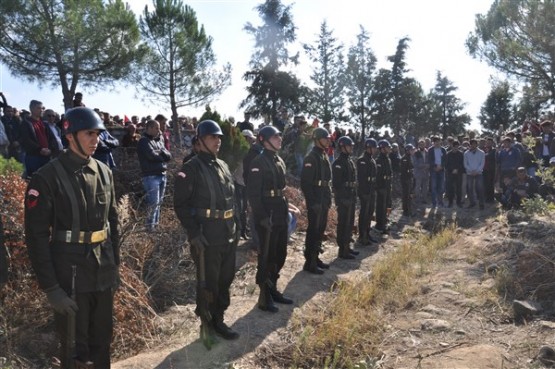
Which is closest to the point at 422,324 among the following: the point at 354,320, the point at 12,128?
the point at 354,320

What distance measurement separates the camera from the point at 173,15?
20312 mm

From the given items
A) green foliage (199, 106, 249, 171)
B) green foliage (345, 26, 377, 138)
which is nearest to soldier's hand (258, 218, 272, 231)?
green foliage (199, 106, 249, 171)

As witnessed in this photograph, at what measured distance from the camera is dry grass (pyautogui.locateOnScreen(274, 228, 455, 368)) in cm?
464

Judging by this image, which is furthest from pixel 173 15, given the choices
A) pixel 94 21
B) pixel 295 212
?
pixel 295 212

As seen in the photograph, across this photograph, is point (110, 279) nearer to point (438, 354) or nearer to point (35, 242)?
point (35, 242)

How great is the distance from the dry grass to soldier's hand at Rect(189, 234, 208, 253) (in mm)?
1317

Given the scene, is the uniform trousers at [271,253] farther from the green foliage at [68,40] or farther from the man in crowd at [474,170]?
the green foliage at [68,40]

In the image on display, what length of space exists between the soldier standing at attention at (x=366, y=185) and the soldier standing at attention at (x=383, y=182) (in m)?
0.90

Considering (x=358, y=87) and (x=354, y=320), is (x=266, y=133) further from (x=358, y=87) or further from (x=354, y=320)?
(x=358, y=87)

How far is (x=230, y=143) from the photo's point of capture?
9469 mm

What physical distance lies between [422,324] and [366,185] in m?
5.02

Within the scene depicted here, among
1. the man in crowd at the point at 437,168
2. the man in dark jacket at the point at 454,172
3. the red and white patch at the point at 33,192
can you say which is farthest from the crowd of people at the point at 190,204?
the man in crowd at the point at 437,168

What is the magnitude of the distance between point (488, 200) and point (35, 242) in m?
13.9

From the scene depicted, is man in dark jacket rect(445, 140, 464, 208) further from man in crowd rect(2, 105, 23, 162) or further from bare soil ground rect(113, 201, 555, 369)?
man in crowd rect(2, 105, 23, 162)
